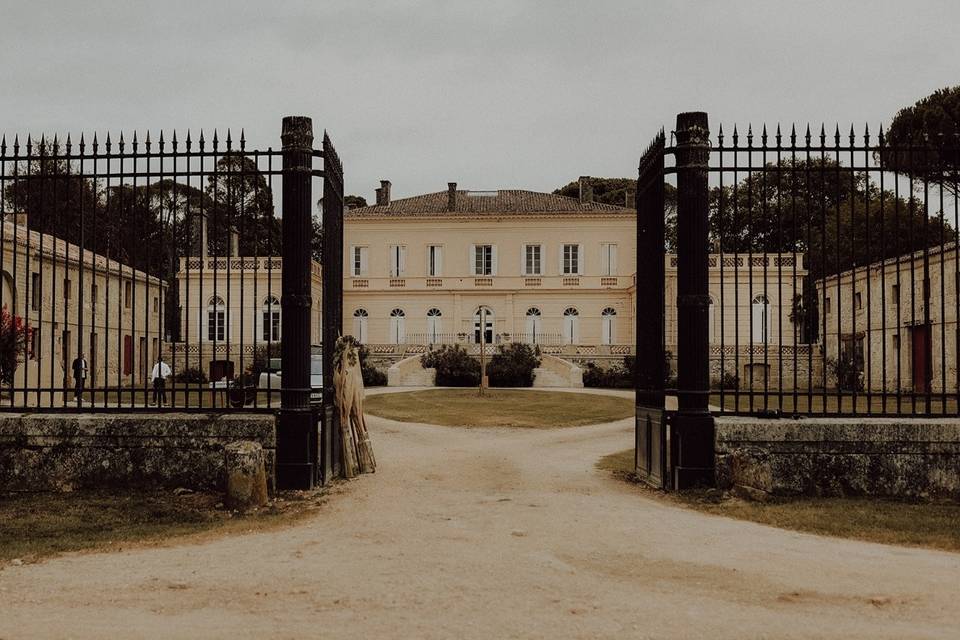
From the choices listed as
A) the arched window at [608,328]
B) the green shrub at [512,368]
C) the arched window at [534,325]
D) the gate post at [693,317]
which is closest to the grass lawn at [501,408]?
the green shrub at [512,368]

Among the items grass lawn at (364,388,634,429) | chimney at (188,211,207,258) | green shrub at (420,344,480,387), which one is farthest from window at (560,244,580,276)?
grass lawn at (364,388,634,429)

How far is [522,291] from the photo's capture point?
142ft

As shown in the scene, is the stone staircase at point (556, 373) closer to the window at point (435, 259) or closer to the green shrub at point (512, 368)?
the green shrub at point (512, 368)

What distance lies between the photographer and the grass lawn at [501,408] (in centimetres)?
1692

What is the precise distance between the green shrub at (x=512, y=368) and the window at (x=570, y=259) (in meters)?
10.4

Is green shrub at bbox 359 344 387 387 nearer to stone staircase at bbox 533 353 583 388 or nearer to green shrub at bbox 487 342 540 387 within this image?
green shrub at bbox 487 342 540 387

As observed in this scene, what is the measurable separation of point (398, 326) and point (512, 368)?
1210cm

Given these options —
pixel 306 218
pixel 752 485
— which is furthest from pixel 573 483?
pixel 306 218

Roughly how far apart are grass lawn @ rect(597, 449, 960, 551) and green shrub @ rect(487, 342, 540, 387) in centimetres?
2466

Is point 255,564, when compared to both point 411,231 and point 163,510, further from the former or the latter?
point 411,231

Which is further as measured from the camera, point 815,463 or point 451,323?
point 451,323

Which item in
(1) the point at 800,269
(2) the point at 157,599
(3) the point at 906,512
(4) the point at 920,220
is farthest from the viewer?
(1) the point at 800,269

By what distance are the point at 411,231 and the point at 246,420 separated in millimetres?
36796

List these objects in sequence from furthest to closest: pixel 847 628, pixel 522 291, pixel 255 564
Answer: pixel 522 291, pixel 255 564, pixel 847 628
